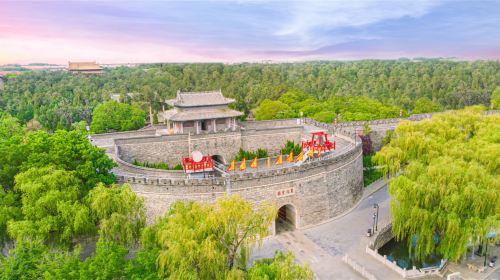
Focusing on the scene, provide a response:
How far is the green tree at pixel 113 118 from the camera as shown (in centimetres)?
3819

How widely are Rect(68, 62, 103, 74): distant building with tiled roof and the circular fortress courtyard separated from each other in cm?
5734

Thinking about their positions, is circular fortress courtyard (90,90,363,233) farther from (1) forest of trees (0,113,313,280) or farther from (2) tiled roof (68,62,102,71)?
(2) tiled roof (68,62,102,71)

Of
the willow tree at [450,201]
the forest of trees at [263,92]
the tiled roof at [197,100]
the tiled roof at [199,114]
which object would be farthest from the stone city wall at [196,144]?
the willow tree at [450,201]

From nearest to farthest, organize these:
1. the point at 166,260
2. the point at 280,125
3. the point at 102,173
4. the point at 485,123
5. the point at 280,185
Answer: the point at 166,260, the point at 102,173, the point at 280,185, the point at 485,123, the point at 280,125

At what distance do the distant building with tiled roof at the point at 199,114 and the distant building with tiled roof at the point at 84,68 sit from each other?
59.4 metres

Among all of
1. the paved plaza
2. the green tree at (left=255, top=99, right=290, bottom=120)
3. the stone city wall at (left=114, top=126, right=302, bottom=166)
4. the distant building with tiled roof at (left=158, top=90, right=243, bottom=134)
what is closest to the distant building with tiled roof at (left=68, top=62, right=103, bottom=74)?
the green tree at (left=255, top=99, right=290, bottom=120)

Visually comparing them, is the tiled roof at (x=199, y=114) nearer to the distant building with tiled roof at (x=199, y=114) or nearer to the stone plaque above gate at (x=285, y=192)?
the distant building with tiled roof at (x=199, y=114)

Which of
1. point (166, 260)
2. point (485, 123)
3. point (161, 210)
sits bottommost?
point (161, 210)

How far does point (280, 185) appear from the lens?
2138cm

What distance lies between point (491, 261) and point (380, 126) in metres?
21.1

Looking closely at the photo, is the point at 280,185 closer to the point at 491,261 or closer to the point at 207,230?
the point at 207,230

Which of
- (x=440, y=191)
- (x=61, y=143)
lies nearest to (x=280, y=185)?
(x=440, y=191)

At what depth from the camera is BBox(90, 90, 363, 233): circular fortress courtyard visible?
2022 cm

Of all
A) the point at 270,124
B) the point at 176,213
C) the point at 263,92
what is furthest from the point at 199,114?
the point at 263,92
